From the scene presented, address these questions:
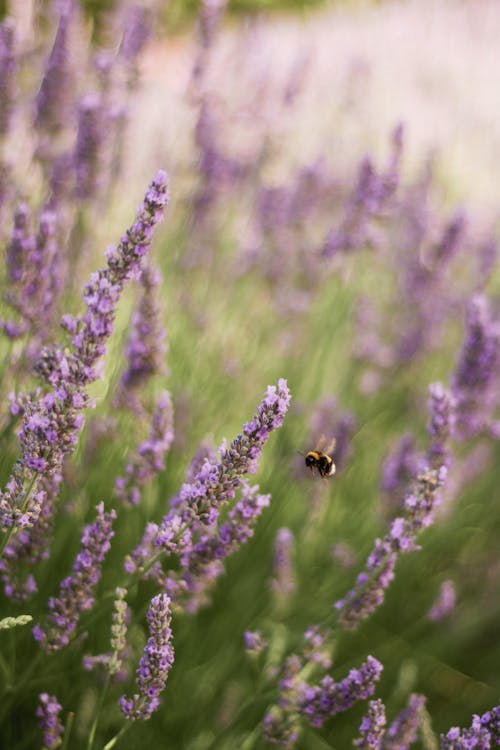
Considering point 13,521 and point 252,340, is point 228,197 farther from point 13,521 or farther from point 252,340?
point 13,521

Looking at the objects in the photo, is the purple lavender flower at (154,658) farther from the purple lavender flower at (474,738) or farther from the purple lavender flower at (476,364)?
the purple lavender flower at (476,364)

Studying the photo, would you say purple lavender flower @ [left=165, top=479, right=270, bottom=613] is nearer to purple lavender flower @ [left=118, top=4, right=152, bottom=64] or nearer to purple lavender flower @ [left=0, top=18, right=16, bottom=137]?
purple lavender flower @ [left=0, top=18, right=16, bottom=137]

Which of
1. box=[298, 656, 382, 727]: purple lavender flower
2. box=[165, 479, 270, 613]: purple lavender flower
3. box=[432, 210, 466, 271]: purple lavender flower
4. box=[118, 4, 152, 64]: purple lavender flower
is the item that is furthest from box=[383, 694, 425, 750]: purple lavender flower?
box=[118, 4, 152, 64]: purple lavender flower

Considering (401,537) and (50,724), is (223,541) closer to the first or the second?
(401,537)

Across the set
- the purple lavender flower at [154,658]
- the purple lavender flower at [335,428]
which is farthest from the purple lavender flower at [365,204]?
the purple lavender flower at [154,658]

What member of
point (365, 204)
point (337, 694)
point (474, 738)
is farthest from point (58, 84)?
point (474, 738)

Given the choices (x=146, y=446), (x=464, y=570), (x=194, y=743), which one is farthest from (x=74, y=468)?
(x=464, y=570)
